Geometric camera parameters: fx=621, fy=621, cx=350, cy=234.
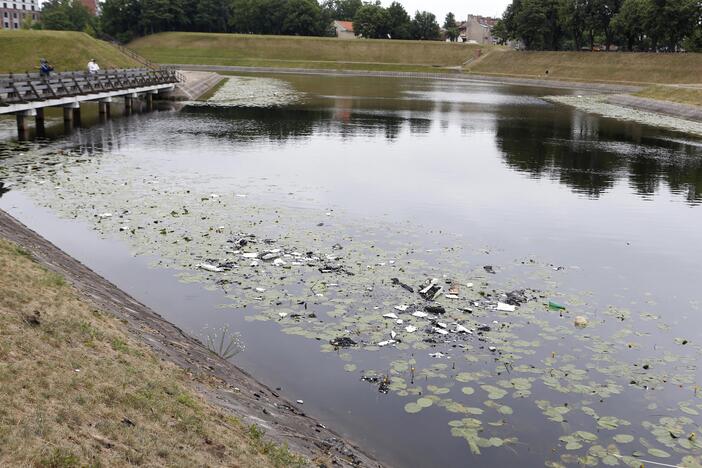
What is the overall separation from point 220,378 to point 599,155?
34.7 meters

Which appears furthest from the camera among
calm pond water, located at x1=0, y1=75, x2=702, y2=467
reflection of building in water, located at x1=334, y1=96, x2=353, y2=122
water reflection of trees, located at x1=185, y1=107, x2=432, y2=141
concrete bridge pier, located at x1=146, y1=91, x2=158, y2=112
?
concrete bridge pier, located at x1=146, y1=91, x2=158, y2=112

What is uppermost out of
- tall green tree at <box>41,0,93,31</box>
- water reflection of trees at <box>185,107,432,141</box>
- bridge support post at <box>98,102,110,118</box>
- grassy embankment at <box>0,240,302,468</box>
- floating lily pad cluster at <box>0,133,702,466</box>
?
tall green tree at <box>41,0,93,31</box>

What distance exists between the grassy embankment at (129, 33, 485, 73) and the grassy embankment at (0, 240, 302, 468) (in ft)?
425

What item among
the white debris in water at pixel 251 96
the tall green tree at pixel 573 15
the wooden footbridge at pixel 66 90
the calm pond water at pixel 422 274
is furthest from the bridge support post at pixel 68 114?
the tall green tree at pixel 573 15

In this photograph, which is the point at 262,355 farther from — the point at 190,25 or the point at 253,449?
Result: the point at 190,25

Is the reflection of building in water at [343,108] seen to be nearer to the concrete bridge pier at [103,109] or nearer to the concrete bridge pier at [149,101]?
the concrete bridge pier at [149,101]

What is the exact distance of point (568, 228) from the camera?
2247 centimetres

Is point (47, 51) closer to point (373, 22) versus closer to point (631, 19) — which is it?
point (631, 19)

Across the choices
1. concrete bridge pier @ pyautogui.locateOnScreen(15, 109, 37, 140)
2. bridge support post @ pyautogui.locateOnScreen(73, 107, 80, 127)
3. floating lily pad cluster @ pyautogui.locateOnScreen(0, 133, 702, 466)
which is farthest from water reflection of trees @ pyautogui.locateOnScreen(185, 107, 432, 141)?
floating lily pad cluster @ pyautogui.locateOnScreen(0, 133, 702, 466)

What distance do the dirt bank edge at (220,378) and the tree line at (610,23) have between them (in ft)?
417

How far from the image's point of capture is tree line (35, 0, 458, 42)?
16475cm

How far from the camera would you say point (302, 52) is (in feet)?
491

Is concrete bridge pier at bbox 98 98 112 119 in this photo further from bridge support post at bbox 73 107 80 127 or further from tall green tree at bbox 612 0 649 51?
tall green tree at bbox 612 0 649 51

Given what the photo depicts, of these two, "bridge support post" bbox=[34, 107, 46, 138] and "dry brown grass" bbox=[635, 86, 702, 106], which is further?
"dry brown grass" bbox=[635, 86, 702, 106]
